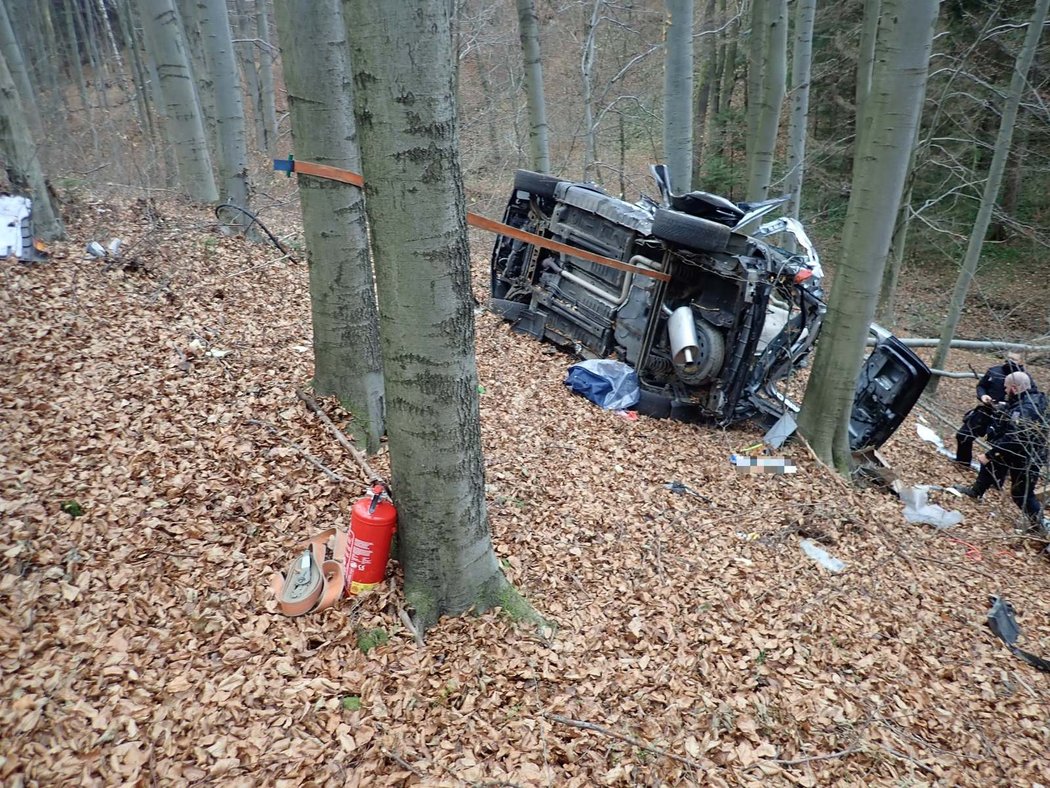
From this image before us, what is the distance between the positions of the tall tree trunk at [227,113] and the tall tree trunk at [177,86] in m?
0.37

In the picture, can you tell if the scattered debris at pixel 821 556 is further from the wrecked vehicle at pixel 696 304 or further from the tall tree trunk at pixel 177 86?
the tall tree trunk at pixel 177 86

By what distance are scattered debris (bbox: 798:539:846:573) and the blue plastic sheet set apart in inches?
102

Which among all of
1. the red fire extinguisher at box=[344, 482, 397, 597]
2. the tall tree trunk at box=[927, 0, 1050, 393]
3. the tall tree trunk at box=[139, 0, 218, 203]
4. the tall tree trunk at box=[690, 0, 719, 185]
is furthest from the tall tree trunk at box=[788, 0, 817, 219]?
the red fire extinguisher at box=[344, 482, 397, 597]

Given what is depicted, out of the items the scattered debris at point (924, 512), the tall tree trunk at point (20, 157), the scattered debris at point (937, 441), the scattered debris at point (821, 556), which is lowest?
the scattered debris at point (937, 441)

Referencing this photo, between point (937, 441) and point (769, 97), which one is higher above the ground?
point (769, 97)

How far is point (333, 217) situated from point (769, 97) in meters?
8.97

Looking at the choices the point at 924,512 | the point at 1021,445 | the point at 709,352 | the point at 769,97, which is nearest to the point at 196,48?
the point at 769,97

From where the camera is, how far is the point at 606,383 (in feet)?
23.8

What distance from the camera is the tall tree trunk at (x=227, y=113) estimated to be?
337 inches

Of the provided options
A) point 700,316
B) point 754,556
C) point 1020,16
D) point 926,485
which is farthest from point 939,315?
point 754,556

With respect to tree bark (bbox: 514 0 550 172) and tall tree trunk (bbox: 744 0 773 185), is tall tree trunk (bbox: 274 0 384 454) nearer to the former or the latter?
tree bark (bbox: 514 0 550 172)

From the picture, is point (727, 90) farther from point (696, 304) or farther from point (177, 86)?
point (177, 86)

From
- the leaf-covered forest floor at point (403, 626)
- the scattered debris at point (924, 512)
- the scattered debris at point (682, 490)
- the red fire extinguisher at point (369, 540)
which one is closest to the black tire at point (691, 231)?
the leaf-covered forest floor at point (403, 626)

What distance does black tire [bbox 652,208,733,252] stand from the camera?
6289 mm
